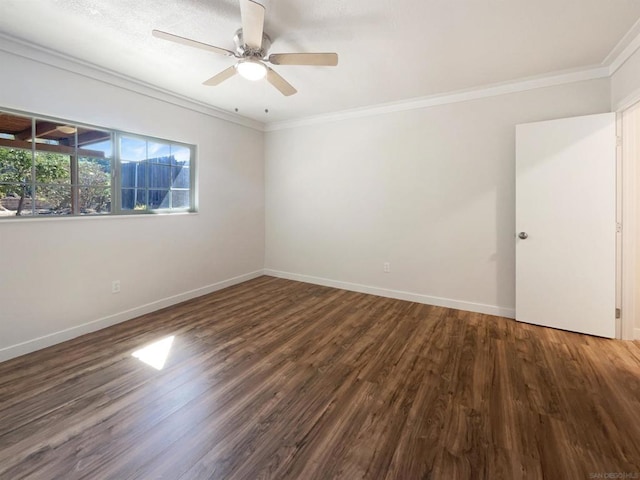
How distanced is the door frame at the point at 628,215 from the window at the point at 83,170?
4774 millimetres

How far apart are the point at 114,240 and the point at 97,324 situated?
88cm

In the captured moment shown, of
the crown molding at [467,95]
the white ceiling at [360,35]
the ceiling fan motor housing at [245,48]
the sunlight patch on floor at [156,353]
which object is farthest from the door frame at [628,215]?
the sunlight patch on floor at [156,353]

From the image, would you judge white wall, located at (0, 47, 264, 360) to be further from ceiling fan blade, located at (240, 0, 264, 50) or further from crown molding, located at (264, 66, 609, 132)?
ceiling fan blade, located at (240, 0, 264, 50)

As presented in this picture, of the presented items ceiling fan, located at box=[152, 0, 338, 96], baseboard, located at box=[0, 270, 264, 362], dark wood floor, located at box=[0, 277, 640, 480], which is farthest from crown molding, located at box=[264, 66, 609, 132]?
baseboard, located at box=[0, 270, 264, 362]

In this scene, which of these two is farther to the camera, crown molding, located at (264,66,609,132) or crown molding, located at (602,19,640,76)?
crown molding, located at (264,66,609,132)

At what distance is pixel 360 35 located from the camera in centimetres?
232

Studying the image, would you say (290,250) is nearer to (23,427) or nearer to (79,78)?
(79,78)

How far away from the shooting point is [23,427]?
5.55ft

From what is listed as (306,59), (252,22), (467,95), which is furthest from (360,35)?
(467,95)

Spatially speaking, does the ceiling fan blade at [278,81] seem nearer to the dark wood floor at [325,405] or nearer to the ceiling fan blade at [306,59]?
the ceiling fan blade at [306,59]

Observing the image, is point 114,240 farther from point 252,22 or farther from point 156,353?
point 252,22

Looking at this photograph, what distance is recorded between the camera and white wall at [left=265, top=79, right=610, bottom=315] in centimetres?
332

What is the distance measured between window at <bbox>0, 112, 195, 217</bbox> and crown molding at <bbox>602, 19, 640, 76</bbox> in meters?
4.55

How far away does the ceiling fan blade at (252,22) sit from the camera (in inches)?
67.9
